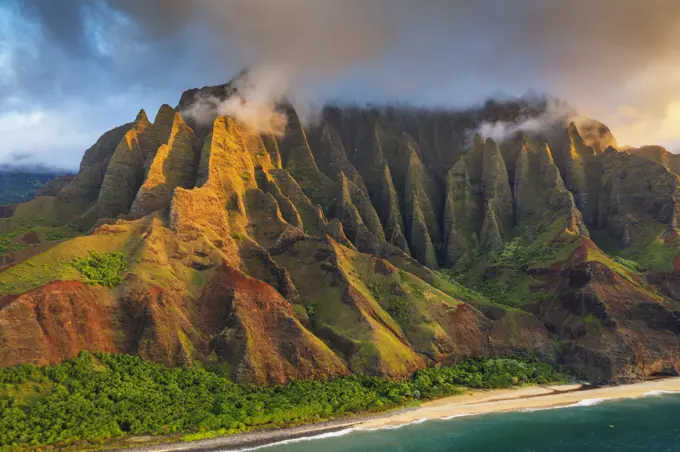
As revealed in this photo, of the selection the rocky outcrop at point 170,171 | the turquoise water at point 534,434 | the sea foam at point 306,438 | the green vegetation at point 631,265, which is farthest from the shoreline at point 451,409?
the rocky outcrop at point 170,171

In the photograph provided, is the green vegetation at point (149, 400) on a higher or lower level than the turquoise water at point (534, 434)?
higher

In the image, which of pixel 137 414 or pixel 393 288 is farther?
pixel 393 288

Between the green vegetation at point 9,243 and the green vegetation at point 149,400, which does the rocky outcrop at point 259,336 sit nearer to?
the green vegetation at point 149,400

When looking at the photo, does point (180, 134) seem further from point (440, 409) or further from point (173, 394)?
point (440, 409)

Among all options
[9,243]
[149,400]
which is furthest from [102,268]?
[9,243]

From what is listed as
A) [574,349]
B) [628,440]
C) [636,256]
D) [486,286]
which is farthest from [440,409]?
[636,256]

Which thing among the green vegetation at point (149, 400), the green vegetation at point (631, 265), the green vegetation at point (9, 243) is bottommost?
the green vegetation at point (149, 400)

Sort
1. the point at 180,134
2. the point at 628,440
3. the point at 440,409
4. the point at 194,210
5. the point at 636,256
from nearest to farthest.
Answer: the point at 628,440
the point at 440,409
the point at 194,210
the point at 180,134
the point at 636,256
